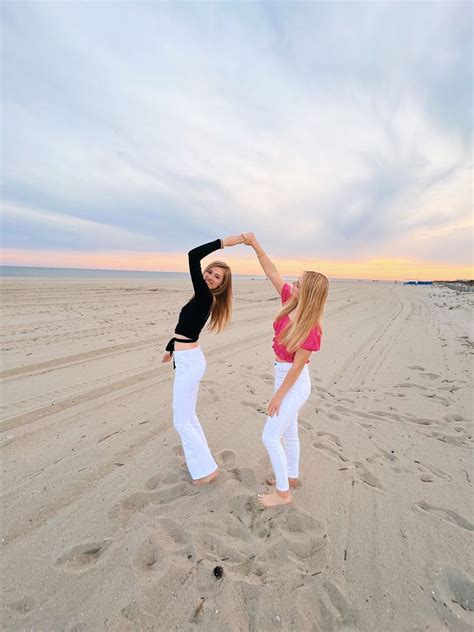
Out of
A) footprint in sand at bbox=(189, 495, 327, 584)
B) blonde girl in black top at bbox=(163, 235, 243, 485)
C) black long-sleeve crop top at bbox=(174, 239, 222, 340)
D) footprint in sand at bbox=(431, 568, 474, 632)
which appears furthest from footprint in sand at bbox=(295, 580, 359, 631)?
black long-sleeve crop top at bbox=(174, 239, 222, 340)

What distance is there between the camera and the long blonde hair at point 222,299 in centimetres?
290

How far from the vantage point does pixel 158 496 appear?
291cm

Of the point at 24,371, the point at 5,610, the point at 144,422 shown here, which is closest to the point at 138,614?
the point at 5,610

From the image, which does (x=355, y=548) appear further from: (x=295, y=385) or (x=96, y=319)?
(x=96, y=319)

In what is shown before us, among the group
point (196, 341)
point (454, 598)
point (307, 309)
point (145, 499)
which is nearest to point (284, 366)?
point (307, 309)

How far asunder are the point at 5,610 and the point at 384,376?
257 inches

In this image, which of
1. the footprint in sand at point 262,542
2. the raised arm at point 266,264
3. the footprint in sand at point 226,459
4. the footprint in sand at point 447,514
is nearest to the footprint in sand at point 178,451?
the footprint in sand at point 226,459

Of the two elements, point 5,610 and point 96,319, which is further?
point 96,319

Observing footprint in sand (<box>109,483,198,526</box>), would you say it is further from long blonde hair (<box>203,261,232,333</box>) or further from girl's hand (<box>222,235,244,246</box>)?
girl's hand (<box>222,235,244,246</box>)

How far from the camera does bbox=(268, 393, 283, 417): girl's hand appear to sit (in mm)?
2605

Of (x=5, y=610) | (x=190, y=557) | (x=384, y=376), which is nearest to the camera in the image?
(x=5, y=610)

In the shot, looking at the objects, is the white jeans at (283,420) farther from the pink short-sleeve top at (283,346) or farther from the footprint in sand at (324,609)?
the footprint in sand at (324,609)

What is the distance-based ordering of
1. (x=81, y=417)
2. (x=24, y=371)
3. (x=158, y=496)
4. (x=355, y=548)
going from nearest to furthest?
1. (x=355, y=548)
2. (x=158, y=496)
3. (x=81, y=417)
4. (x=24, y=371)

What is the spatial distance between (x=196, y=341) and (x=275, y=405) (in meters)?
0.91
